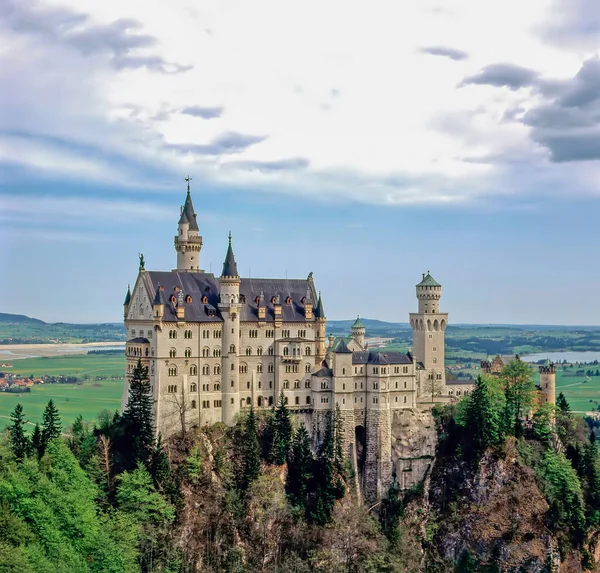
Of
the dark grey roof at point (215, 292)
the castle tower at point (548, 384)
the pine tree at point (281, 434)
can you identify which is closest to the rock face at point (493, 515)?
the castle tower at point (548, 384)

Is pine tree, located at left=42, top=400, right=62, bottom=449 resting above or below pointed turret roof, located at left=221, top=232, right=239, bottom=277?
below

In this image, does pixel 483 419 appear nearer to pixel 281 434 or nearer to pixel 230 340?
pixel 281 434

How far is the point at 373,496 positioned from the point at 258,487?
1868 cm

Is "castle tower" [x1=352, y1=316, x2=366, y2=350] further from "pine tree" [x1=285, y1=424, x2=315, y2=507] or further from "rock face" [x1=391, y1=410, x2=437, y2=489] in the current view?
"pine tree" [x1=285, y1=424, x2=315, y2=507]

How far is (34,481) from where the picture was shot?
106m

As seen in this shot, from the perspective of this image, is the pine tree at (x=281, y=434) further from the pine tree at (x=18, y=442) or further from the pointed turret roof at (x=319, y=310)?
the pine tree at (x=18, y=442)

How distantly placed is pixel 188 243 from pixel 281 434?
3196cm

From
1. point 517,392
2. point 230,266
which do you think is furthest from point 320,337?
point 517,392

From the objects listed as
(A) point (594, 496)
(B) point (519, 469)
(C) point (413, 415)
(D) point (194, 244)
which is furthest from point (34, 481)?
(A) point (594, 496)

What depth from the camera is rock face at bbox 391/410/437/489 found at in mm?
128500

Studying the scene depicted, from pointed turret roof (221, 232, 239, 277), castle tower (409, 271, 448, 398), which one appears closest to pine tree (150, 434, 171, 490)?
pointed turret roof (221, 232, 239, 277)

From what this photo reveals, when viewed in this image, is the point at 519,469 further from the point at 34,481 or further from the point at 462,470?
the point at 34,481

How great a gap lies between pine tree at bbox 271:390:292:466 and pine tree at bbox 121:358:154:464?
1669cm

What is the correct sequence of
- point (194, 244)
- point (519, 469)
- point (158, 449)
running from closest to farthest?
point (158, 449), point (519, 469), point (194, 244)
